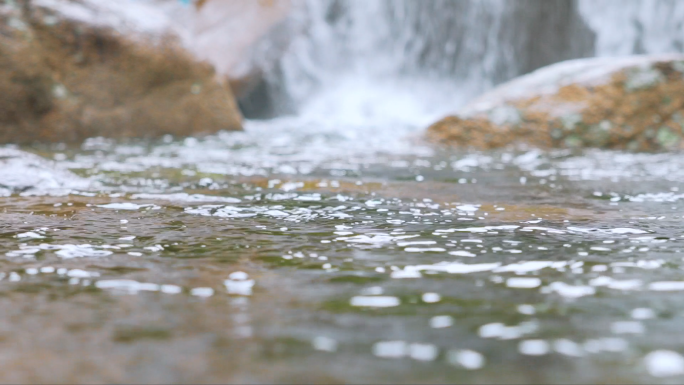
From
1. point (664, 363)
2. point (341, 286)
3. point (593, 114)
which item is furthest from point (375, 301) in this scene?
point (593, 114)

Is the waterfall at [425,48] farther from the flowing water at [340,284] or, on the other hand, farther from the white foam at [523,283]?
the white foam at [523,283]

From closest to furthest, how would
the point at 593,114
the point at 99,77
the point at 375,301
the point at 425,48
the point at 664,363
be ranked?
the point at 664,363, the point at 375,301, the point at 593,114, the point at 99,77, the point at 425,48

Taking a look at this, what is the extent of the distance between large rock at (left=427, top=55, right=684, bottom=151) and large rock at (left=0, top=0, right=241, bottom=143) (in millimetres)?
2714

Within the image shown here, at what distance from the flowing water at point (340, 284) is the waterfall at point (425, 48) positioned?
918 cm

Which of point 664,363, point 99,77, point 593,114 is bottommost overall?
point 664,363

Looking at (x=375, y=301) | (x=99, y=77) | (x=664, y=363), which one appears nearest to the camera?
(x=664, y=363)

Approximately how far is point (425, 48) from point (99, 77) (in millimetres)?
8493

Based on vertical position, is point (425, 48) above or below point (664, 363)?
above

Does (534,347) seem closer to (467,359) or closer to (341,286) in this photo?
(467,359)

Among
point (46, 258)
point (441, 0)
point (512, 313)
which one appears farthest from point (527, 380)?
point (441, 0)

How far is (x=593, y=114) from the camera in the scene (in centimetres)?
492

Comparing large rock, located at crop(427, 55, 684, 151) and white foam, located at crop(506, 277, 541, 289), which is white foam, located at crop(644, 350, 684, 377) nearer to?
white foam, located at crop(506, 277, 541, 289)

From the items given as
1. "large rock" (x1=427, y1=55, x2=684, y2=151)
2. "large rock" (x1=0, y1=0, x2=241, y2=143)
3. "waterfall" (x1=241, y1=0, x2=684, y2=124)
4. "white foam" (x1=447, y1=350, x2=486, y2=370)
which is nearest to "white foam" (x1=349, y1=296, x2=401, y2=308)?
"white foam" (x1=447, y1=350, x2=486, y2=370)

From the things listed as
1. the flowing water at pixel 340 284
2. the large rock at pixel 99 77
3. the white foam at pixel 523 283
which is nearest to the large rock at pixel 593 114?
the flowing water at pixel 340 284
